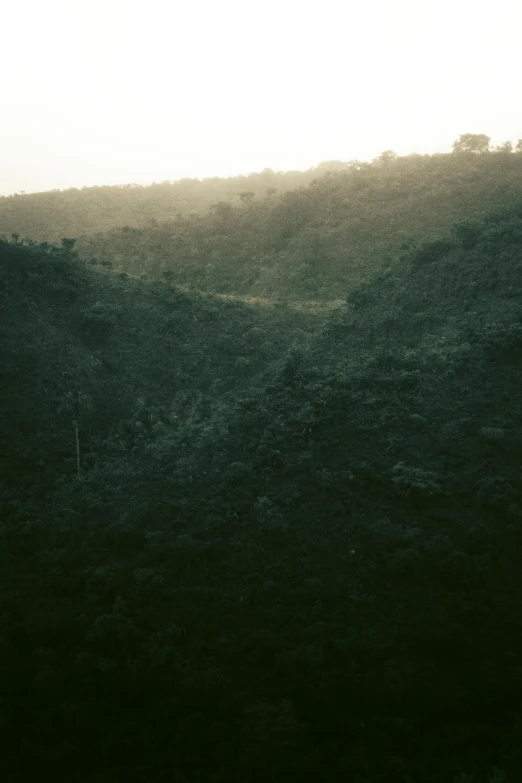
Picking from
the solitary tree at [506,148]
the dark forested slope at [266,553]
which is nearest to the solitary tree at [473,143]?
the solitary tree at [506,148]

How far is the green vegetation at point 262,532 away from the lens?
8.88m

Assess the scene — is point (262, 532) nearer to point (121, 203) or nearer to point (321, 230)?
point (321, 230)

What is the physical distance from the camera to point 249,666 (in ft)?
34.1

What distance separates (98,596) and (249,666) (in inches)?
161

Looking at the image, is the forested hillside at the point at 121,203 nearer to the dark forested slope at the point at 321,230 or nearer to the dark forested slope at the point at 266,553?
the dark forested slope at the point at 321,230

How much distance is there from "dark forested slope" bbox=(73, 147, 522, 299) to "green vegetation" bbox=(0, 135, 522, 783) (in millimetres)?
7820

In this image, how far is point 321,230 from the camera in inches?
1668

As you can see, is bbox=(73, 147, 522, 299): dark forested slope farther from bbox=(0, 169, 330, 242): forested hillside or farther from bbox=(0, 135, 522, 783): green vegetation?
bbox=(0, 135, 522, 783): green vegetation

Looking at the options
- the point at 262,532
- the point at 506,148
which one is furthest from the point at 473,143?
the point at 262,532

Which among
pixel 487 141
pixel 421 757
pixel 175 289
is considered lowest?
pixel 421 757

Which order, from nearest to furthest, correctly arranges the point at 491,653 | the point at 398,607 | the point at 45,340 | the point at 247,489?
the point at 491,653 → the point at 398,607 → the point at 247,489 → the point at 45,340

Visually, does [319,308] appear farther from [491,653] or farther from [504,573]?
[491,653]

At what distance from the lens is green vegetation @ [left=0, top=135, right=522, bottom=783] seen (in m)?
8.88

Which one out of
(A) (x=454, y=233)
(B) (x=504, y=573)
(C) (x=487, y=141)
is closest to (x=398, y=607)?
(B) (x=504, y=573)
